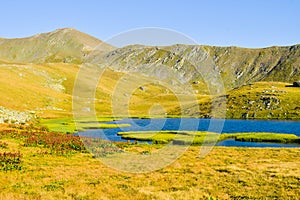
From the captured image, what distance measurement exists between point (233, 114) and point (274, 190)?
14693 cm

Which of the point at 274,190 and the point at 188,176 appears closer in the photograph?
the point at 274,190

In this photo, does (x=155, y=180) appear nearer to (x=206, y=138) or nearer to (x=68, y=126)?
(x=206, y=138)

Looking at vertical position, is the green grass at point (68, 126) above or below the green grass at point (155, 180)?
below

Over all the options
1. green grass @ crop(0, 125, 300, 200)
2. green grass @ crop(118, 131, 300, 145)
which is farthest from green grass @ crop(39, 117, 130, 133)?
green grass @ crop(0, 125, 300, 200)

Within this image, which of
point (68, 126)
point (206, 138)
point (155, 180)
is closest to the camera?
point (155, 180)

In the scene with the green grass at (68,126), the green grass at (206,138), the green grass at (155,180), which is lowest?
the green grass at (68,126)

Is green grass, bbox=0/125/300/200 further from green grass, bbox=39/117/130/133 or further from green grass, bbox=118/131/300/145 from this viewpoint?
green grass, bbox=39/117/130/133

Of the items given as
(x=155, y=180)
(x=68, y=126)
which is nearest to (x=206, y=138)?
(x=68, y=126)

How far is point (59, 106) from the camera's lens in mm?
154000

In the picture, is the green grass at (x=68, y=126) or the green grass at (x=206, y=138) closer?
the green grass at (x=206, y=138)

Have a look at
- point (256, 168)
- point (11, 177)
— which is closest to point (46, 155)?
point (11, 177)

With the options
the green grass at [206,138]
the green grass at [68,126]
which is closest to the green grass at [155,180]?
the green grass at [206,138]

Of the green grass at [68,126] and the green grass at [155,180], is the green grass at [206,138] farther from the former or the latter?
the green grass at [155,180]

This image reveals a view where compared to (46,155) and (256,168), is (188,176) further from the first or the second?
(46,155)
